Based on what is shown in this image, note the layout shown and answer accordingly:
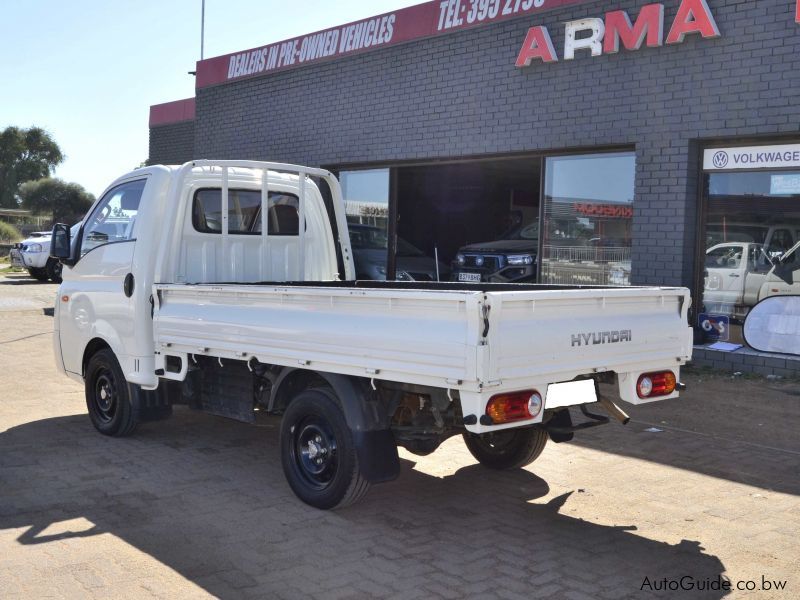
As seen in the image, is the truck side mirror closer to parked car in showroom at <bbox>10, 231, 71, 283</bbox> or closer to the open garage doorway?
the open garage doorway

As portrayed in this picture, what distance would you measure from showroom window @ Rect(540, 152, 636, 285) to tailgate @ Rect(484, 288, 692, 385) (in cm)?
557

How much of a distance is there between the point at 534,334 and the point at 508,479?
1977 mm

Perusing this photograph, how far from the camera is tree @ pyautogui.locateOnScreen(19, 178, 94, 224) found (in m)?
56.8

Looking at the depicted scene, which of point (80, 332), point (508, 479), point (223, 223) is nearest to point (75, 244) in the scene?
point (80, 332)

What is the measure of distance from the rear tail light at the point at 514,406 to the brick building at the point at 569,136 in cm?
621

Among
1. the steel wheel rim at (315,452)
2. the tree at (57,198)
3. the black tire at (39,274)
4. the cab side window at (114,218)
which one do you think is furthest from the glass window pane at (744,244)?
the tree at (57,198)

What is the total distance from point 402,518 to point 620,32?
7640mm

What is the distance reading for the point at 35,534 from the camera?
493 centimetres

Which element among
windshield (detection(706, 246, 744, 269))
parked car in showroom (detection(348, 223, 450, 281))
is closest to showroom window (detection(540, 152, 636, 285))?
windshield (detection(706, 246, 744, 269))

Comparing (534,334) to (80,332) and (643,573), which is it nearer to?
(643,573)

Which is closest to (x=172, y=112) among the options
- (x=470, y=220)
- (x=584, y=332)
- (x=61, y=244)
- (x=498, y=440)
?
(x=470, y=220)

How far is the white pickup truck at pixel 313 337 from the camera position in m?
4.61

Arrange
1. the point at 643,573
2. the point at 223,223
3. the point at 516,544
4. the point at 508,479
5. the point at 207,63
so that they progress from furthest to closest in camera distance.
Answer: the point at 207,63 < the point at 223,223 < the point at 508,479 < the point at 516,544 < the point at 643,573

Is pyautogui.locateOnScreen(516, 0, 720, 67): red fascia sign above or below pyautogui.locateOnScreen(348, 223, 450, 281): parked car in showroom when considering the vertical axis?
above
